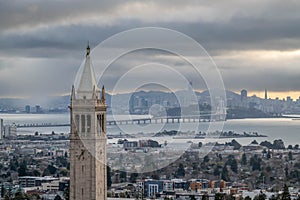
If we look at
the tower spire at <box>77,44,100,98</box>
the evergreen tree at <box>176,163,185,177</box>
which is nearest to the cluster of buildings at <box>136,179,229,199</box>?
the evergreen tree at <box>176,163,185,177</box>

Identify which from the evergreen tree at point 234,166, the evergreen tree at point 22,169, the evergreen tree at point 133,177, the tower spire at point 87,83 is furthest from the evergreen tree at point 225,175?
the tower spire at point 87,83

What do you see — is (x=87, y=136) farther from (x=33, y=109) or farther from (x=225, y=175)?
(x=33, y=109)

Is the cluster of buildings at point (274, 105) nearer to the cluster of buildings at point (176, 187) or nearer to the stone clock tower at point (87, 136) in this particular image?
the cluster of buildings at point (176, 187)

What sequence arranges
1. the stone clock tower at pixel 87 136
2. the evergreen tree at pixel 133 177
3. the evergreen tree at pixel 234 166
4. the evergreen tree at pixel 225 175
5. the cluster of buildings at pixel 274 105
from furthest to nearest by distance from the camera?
the cluster of buildings at pixel 274 105
the evergreen tree at pixel 234 166
the evergreen tree at pixel 225 175
the evergreen tree at pixel 133 177
the stone clock tower at pixel 87 136

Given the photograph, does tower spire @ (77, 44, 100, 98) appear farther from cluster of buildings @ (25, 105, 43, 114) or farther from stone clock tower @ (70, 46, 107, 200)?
cluster of buildings @ (25, 105, 43, 114)

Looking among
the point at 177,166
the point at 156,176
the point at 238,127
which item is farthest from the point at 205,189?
the point at 238,127

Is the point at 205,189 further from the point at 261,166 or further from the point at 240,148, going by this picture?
the point at 240,148

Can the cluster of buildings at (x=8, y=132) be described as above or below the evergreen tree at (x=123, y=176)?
above

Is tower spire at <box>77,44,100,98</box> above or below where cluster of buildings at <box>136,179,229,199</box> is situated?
above
